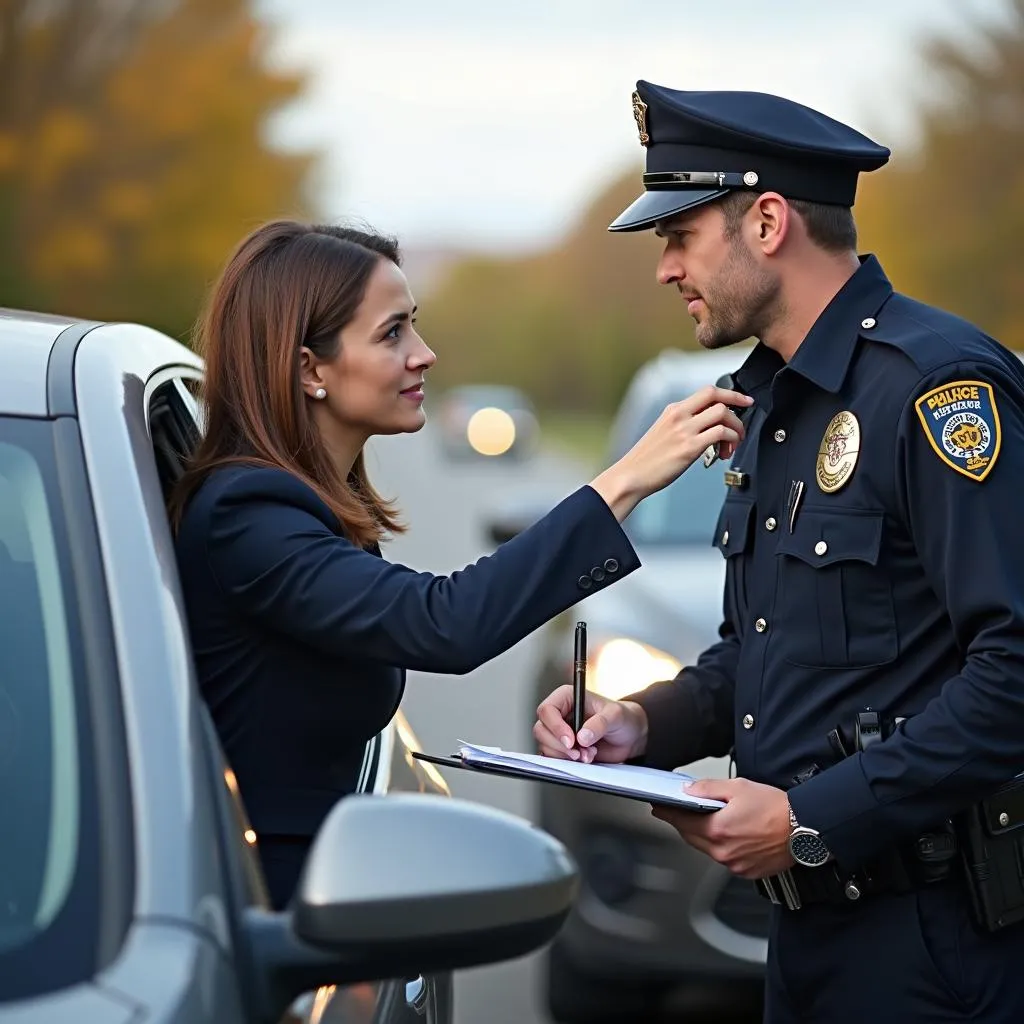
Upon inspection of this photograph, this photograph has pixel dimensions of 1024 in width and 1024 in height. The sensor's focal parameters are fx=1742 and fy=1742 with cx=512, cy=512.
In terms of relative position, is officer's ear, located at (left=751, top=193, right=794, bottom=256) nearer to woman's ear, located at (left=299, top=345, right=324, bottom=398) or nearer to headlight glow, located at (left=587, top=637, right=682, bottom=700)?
woman's ear, located at (left=299, top=345, right=324, bottom=398)

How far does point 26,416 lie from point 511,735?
20.6 feet

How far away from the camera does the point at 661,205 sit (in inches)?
101

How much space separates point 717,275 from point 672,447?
341 millimetres

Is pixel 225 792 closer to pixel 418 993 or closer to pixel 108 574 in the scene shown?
pixel 108 574

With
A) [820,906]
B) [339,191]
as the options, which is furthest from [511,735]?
[339,191]

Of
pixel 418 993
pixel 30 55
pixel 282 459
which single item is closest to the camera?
pixel 418 993

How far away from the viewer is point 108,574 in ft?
6.01

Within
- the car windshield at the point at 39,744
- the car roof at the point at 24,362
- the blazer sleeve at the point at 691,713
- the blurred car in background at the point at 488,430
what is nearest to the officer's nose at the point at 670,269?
the blazer sleeve at the point at 691,713

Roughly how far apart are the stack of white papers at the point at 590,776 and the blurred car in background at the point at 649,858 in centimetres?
161

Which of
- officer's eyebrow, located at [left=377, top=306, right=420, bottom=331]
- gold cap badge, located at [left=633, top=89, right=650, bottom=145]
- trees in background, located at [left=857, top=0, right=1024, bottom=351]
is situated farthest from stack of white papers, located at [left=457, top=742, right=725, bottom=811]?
trees in background, located at [left=857, top=0, right=1024, bottom=351]

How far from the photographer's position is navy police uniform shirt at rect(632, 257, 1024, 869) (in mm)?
2215

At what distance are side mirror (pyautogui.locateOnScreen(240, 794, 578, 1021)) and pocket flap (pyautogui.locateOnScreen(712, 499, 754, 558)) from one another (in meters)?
1.01

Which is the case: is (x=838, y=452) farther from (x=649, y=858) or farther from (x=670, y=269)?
(x=649, y=858)

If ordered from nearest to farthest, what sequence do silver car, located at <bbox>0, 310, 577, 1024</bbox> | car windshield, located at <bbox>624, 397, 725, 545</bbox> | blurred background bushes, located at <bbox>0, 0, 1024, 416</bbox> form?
silver car, located at <bbox>0, 310, 577, 1024</bbox> → car windshield, located at <bbox>624, 397, 725, 545</bbox> → blurred background bushes, located at <bbox>0, 0, 1024, 416</bbox>
